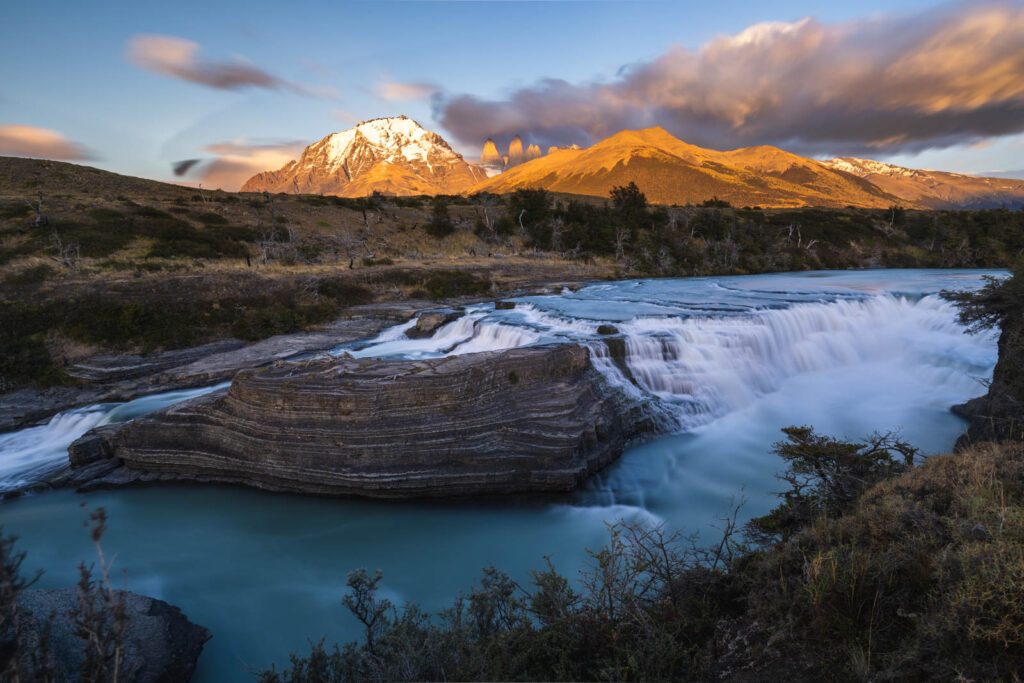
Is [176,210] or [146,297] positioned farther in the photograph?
[176,210]

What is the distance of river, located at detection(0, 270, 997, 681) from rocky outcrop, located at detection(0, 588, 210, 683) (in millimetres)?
616

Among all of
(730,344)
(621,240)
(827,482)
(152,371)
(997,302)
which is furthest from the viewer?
(621,240)

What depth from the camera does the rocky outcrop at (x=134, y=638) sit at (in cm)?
471

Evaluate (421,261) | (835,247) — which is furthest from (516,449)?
(835,247)

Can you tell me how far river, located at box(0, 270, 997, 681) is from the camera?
26.0 ft

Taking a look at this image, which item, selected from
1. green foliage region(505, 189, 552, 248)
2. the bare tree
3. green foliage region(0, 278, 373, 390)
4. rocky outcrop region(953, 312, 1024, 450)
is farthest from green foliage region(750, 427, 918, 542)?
green foliage region(505, 189, 552, 248)

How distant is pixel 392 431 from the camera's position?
9961mm

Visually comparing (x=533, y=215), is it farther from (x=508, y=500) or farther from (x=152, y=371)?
(x=508, y=500)

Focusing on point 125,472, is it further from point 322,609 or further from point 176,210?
point 176,210

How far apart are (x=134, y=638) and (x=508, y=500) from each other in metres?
6.20

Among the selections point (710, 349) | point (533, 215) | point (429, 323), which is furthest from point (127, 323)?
point (533, 215)

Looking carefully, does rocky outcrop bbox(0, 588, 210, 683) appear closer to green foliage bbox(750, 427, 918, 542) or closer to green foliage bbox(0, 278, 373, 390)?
green foliage bbox(750, 427, 918, 542)

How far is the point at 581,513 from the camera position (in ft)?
30.8

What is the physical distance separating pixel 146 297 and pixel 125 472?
46.9 ft
